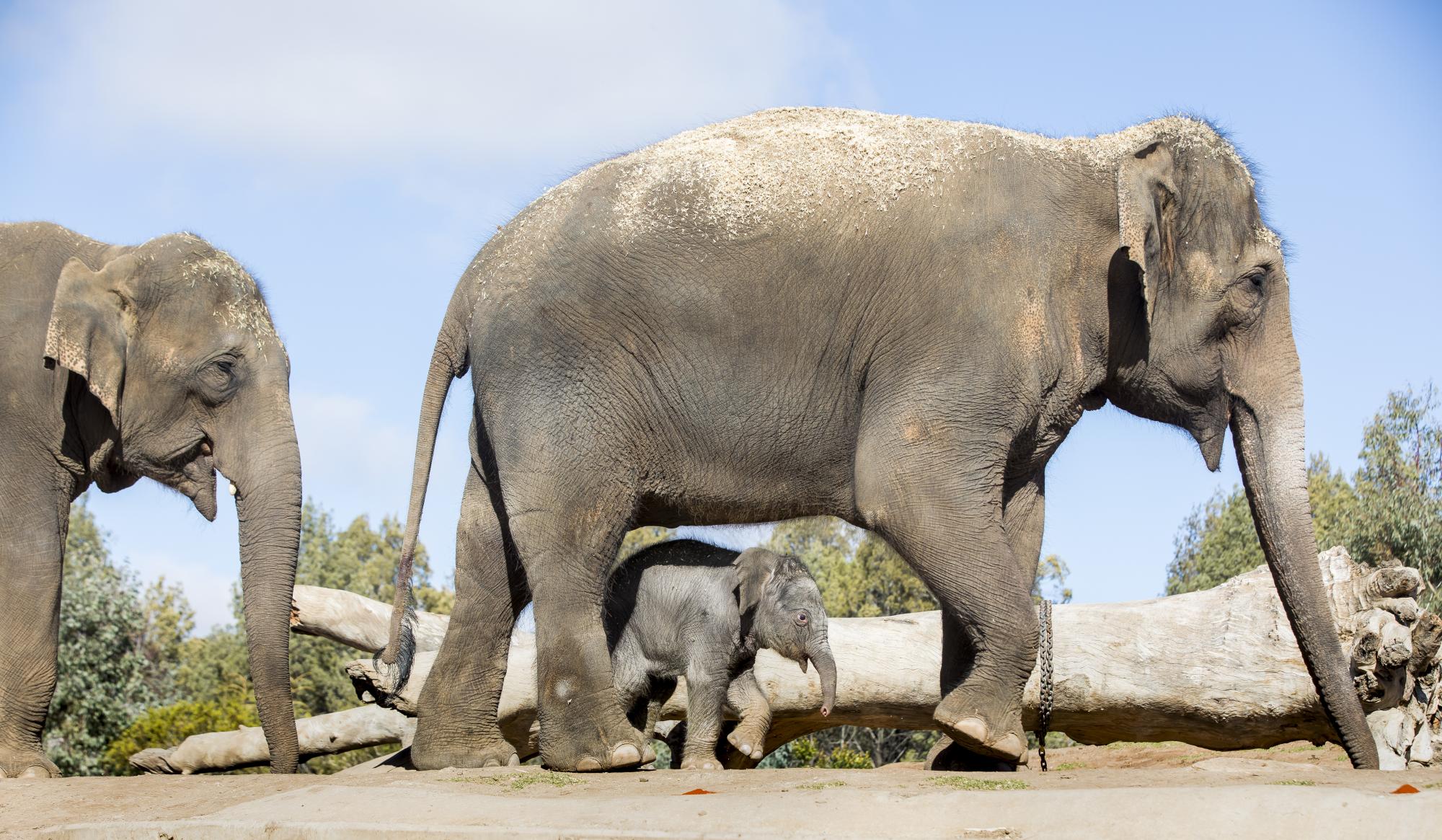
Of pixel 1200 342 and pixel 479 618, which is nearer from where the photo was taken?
pixel 1200 342

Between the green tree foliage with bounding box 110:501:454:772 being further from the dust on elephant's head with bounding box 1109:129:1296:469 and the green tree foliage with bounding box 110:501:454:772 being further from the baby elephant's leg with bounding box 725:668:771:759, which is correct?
the dust on elephant's head with bounding box 1109:129:1296:469

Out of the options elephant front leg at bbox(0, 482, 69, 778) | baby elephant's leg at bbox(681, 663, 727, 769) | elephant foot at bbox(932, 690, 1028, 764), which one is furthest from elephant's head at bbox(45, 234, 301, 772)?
elephant foot at bbox(932, 690, 1028, 764)

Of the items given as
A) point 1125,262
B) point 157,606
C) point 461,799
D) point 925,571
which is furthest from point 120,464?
point 157,606

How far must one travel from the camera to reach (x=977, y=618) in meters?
5.78

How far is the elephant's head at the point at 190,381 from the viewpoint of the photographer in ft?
24.7

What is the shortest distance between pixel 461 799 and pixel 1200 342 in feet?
11.6

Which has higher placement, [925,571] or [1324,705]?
[925,571]

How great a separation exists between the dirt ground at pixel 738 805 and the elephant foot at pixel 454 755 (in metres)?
0.65

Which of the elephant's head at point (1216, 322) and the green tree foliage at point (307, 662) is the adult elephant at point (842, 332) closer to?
the elephant's head at point (1216, 322)

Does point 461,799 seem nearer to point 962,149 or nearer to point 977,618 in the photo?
point 977,618

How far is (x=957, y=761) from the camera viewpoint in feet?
21.8

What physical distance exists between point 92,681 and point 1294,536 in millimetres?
15808

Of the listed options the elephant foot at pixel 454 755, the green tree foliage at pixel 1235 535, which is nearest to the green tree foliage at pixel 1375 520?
the green tree foliage at pixel 1235 535

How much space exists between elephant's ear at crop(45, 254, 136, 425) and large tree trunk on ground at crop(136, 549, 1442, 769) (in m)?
2.08
